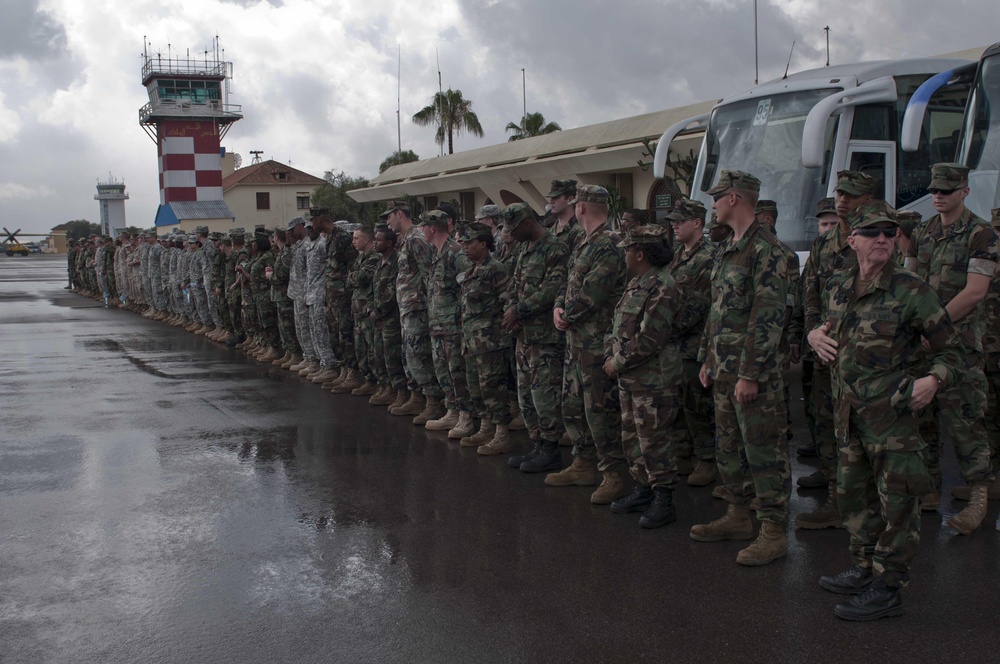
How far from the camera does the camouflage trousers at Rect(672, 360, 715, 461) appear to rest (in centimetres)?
623

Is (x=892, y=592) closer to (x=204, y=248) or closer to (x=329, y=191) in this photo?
(x=204, y=248)

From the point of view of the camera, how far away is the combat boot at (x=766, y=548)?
4.70 m

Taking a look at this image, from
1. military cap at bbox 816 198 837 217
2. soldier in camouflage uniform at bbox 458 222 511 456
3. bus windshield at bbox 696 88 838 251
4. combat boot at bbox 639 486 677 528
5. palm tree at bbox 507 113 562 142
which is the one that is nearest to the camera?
combat boot at bbox 639 486 677 528

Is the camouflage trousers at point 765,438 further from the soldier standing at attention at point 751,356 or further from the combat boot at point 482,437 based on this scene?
the combat boot at point 482,437

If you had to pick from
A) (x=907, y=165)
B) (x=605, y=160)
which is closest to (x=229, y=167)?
(x=605, y=160)

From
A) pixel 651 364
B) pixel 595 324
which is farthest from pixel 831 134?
pixel 651 364

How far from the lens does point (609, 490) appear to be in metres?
5.83

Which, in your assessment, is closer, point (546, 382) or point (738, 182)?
point (738, 182)

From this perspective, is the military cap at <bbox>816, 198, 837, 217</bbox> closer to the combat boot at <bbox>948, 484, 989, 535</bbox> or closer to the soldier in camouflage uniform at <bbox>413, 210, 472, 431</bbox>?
the combat boot at <bbox>948, 484, 989, 535</bbox>

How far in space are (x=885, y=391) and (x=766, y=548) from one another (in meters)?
1.18

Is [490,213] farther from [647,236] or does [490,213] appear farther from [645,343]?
[645,343]

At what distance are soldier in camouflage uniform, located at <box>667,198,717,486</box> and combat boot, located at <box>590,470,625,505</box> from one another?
44 cm

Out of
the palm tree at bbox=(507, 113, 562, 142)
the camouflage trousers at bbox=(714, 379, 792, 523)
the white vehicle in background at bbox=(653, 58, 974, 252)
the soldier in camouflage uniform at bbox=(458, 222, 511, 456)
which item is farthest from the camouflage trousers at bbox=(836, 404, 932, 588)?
the palm tree at bbox=(507, 113, 562, 142)

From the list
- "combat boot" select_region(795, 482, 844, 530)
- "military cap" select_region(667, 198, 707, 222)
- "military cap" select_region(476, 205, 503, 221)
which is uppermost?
"military cap" select_region(476, 205, 503, 221)
